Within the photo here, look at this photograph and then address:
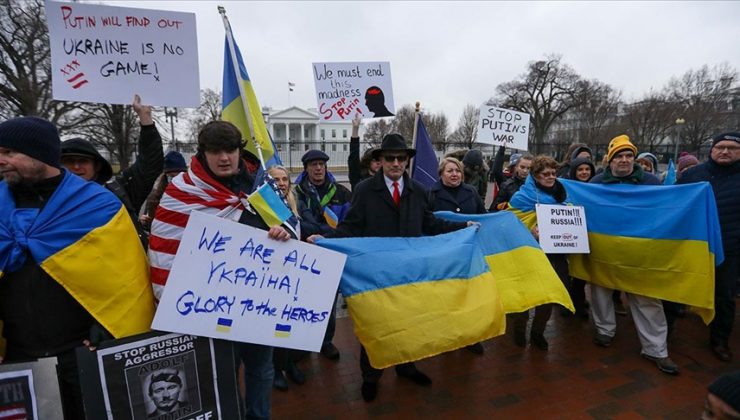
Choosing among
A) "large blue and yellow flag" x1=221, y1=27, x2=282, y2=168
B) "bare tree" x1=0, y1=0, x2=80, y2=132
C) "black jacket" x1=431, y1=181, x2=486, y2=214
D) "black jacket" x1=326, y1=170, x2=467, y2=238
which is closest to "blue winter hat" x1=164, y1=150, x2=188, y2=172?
"large blue and yellow flag" x1=221, y1=27, x2=282, y2=168

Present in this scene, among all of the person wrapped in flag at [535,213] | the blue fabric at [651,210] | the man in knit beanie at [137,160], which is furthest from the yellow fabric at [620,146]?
the man in knit beanie at [137,160]

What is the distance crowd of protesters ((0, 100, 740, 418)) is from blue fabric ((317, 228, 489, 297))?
9.2 inches

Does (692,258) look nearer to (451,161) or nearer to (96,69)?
(451,161)

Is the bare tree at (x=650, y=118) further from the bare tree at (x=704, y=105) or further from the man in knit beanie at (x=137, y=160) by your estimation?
the man in knit beanie at (x=137, y=160)

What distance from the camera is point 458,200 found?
4.01 m

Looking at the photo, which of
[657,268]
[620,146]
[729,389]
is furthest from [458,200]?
[729,389]

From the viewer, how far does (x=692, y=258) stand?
3609mm

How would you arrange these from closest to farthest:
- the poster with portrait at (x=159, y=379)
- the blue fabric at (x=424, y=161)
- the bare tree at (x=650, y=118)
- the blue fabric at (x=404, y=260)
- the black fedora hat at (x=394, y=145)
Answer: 1. the poster with portrait at (x=159, y=379)
2. the blue fabric at (x=404, y=260)
3. the black fedora hat at (x=394, y=145)
4. the blue fabric at (x=424, y=161)
5. the bare tree at (x=650, y=118)

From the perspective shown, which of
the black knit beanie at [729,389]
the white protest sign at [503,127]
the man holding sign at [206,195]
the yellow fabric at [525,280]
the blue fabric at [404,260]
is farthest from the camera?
the white protest sign at [503,127]

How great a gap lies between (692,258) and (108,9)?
17.8 ft

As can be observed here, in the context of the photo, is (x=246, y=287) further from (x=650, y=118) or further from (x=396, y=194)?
(x=650, y=118)

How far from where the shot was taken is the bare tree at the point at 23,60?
1981cm

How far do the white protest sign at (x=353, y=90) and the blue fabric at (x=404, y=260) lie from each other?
256 centimetres

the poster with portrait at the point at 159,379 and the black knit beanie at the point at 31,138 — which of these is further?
the poster with portrait at the point at 159,379
